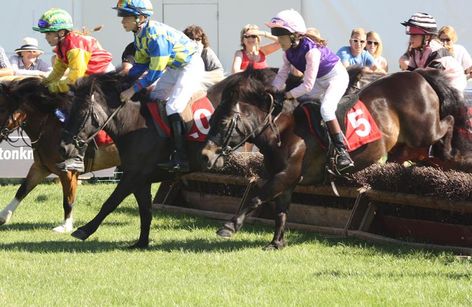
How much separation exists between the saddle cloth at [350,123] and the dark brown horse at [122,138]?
3.49ft

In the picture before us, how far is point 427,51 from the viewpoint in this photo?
400 inches

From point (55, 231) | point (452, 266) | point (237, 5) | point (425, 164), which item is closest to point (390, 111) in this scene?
point (425, 164)

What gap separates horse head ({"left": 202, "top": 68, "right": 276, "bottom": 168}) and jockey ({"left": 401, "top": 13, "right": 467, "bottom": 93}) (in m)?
1.80

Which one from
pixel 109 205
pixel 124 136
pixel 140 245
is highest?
pixel 124 136

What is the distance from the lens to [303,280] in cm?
741

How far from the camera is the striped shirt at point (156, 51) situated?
8.94 meters

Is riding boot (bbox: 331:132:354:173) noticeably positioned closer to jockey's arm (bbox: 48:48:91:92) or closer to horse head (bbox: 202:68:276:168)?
horse head (bbox: 202:68:276:168)

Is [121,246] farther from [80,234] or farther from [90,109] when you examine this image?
[90,109]

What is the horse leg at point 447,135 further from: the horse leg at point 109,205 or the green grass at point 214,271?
the horse leg at point 109,205

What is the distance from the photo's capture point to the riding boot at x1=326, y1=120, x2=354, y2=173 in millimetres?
8859

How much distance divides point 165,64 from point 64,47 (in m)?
1.51

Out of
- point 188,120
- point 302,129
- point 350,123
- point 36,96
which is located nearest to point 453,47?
point 350,123

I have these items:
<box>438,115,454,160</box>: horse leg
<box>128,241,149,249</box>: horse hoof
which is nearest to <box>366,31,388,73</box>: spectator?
<box>438,115,454,160</box>: horse leg

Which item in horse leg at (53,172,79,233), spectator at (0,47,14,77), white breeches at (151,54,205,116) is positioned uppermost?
white breeches at (151,54,205,116)
